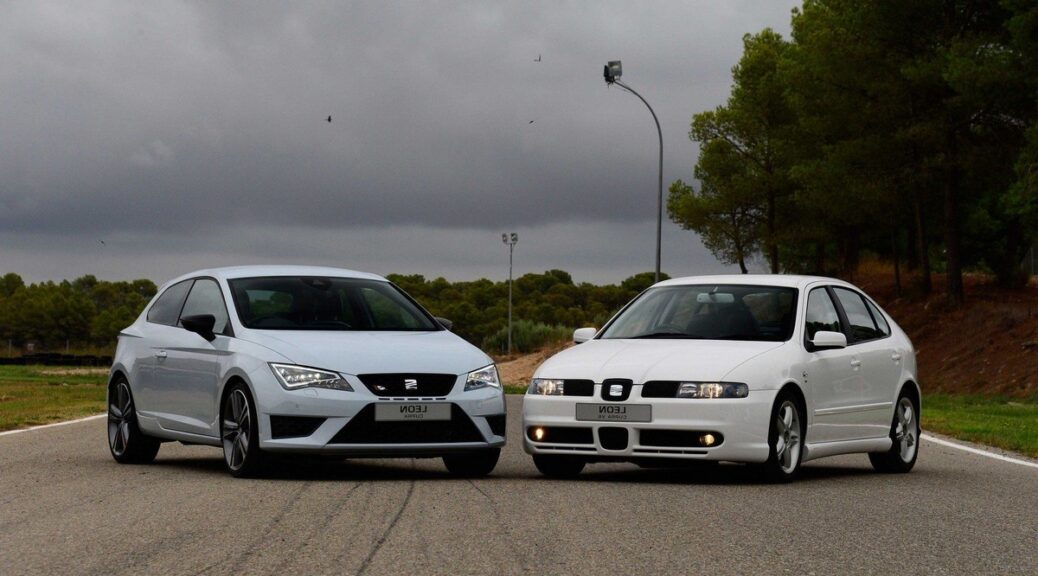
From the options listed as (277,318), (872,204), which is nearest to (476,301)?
(872,204)

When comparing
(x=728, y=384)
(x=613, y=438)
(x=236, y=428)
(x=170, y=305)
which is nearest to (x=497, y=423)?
(x=613, y=438)

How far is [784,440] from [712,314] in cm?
122

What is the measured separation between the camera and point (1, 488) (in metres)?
11.0

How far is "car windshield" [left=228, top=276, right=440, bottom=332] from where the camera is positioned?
12.2 m

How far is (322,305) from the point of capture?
12453 mm

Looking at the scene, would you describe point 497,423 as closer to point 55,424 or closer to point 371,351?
point 371,351

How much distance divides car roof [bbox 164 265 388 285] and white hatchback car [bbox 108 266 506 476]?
0.05 ft

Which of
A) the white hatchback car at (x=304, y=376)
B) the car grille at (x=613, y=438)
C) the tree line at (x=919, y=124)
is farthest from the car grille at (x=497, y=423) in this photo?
the tree line at (x=919, y=124)

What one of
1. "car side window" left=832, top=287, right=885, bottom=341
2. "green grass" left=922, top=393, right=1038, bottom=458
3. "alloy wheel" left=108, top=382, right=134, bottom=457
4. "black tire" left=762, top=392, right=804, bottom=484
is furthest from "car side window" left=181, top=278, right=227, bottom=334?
"green grass" left=922, top=393, right=1038, bottom=458

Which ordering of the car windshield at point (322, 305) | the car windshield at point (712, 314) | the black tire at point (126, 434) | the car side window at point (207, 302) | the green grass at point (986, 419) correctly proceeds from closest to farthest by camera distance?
the car windshield at point (712, 314) → the car windshield at point (322, 305) → the car side window at point (207, 302) → the black tire at point (126, 434) → the green grass at point (986, 419)

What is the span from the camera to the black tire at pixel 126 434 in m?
13.3

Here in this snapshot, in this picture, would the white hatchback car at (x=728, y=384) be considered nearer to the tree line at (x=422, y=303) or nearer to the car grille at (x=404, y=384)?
the car grille at (x=404, y=384)

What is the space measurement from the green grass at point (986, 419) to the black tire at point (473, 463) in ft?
19.8

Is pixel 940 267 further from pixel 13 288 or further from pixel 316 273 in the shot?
pixel 13 288
